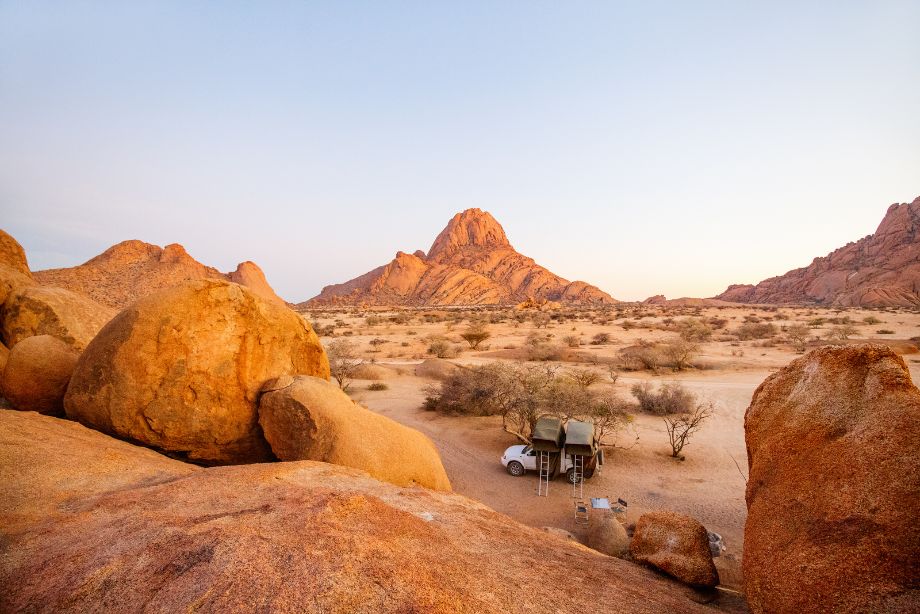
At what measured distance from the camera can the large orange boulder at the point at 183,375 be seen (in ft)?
24.5

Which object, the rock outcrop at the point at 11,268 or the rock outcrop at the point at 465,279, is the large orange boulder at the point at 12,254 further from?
the rock outcrop at the point at 465,279

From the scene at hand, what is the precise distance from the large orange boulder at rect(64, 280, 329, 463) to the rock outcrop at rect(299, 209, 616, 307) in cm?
10881

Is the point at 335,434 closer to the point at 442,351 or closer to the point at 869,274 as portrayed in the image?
the point at 442,351

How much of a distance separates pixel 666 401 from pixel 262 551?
18340 mm

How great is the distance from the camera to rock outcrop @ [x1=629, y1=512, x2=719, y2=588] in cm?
479

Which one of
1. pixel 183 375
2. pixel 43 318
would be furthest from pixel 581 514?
pixel 43 318

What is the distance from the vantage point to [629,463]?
13.5 m

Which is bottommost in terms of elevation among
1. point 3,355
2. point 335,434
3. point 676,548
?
point 676,548

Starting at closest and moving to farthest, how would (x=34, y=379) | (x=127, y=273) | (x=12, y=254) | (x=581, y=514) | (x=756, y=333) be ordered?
(x=34, y=379) → (x=581, y=514) → (x=12, y=254) → (x=127, y=273) → (x=756, y=333)

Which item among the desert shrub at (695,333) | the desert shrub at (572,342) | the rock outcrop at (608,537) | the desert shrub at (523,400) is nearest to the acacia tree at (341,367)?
the desert shrub at (523,400)

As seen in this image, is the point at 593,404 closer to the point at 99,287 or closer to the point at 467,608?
the point at 467,608

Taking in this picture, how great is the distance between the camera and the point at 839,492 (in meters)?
3.22

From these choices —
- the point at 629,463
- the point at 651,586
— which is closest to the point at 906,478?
the point at 651,586

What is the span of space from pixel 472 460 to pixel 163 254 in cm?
1319
